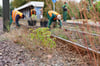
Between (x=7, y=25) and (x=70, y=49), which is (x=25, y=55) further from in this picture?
(x=7, y=25)

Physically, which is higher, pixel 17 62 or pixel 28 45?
pixel 28 45

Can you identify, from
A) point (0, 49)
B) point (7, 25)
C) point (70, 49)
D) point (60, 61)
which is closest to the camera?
point (60, 61)

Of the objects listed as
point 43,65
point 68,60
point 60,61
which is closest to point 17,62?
point 43,65

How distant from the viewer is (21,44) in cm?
326

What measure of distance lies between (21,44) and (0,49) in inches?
25.3

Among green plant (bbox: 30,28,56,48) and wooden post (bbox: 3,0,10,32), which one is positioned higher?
wooden post (bbox: 3,0,10,32)

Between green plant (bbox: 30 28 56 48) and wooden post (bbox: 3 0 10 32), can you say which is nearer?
green plant (bbox: 30 28 56 48)

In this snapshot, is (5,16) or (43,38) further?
(5,16)

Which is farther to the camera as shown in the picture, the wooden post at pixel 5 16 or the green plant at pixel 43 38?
the wooden post at pixel 5 16

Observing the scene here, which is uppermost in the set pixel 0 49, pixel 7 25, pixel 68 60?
pixel 7 25

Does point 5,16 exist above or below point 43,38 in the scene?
above

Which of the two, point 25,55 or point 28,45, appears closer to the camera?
point 25,55

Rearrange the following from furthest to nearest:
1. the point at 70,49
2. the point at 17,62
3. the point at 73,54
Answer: the point at 70,49 → the point at 73,54 → the point at 17,62

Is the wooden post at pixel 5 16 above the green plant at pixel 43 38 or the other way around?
above
